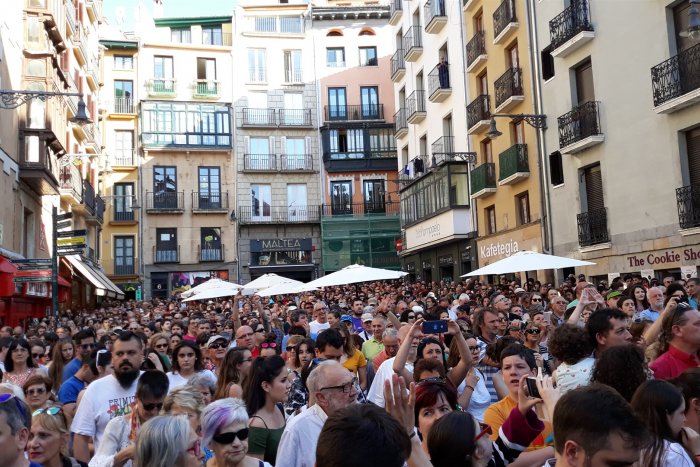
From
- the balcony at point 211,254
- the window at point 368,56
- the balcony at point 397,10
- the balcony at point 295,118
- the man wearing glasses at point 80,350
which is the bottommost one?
the man wearing glasses at point 80,350

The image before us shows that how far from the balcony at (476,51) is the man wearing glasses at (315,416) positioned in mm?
23764

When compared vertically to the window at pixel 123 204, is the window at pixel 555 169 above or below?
below

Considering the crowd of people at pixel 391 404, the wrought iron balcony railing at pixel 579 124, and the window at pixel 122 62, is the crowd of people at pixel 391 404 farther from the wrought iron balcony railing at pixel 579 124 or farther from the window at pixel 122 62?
the window at pixel 122 62

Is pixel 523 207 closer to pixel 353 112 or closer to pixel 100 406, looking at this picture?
pixel 100 406

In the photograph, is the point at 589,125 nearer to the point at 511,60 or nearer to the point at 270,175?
the point at 511,60

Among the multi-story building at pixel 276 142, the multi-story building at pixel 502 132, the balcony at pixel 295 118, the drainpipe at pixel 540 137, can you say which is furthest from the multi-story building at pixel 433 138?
the balcony at pixel 295 118

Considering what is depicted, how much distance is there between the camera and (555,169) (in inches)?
875

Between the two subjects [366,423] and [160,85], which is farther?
[160,85]

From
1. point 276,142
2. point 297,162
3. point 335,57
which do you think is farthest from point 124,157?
point 335,57

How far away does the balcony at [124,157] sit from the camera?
140 feet

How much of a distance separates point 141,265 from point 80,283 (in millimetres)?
8215

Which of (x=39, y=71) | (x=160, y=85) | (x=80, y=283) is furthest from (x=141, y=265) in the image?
(x=39, y=71)

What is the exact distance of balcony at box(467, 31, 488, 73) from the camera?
2636cm

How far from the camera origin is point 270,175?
144ft
